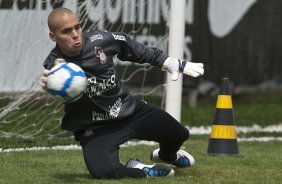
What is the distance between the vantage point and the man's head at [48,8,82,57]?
5.59m

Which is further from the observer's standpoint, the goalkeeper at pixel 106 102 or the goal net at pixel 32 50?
the goal net at pixel 32 50

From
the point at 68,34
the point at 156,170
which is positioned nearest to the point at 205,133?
the point at 156,170

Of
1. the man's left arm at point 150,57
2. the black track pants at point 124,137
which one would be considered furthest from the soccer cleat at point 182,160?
the man's left arm at point 150,57

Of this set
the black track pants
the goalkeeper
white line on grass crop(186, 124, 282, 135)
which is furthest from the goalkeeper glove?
white line on grass crop(186, 124, 282, 135)

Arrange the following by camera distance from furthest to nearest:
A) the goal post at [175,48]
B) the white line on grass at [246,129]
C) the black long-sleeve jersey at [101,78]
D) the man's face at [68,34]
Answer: the white line on grass at [246,129], the goal post at [175,48], the black long-sleeve jersey at [101,78], the man's face at [68,34]

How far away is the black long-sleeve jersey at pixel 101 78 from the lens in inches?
224

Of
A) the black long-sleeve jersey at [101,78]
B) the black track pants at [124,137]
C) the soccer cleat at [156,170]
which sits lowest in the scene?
the soccer cleat at [156,170]

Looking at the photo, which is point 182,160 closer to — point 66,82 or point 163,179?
point 163,179

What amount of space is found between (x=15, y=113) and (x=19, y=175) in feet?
9.78

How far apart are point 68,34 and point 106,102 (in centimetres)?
53

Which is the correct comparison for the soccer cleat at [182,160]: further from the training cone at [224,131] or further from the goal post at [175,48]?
the goal post at [175,48]

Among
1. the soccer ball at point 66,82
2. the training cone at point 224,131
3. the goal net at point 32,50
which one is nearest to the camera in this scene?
the soccer ball at point 66,82

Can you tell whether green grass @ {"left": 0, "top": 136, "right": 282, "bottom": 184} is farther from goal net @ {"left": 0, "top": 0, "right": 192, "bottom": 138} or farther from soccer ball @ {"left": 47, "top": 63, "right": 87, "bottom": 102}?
goal net @ {"left": 0, "top": 0, "right": 192, "bottom": 138}

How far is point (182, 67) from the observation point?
5.72 m
